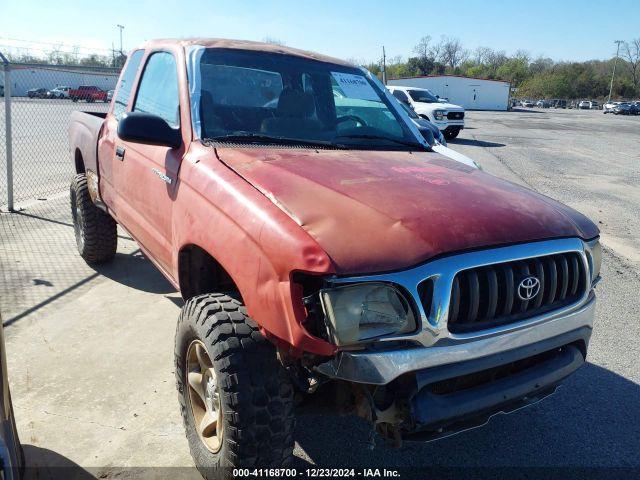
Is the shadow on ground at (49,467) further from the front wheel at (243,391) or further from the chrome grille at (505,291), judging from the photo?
the chrome grille at (505,291)

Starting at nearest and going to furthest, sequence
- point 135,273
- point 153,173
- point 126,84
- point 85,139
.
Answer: point 153,173
point 126,84
point 85,139
point 135,273

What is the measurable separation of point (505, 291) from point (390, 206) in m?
0.57

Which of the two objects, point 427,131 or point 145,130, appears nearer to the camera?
point 145,130

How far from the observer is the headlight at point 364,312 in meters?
1.86

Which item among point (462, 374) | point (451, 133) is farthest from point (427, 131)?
point (451, 133)

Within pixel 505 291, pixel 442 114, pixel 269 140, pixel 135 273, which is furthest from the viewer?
pixel 442 114

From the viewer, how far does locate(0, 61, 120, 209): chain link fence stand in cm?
699

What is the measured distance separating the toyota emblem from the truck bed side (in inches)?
145

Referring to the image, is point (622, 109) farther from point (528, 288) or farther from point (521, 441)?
point (528, 288)

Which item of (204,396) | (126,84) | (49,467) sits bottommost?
(49,467)

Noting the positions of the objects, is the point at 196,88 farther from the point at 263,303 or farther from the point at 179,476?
the point at 179,476

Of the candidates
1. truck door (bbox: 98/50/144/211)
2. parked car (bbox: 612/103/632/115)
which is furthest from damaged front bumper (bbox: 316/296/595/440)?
parked car (bbox: 612/103/632/115)

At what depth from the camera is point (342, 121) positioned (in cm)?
359

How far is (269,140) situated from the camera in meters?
3.07
